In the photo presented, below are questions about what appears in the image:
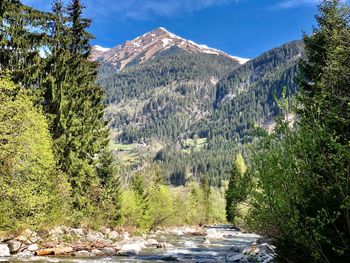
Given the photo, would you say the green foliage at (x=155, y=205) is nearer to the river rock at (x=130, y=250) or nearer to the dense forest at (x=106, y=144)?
the dense forest at (x=106, y=144)

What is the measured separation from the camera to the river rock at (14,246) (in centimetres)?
3212

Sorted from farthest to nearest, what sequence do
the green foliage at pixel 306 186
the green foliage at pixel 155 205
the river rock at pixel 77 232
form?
the green foliage at pixel 155 205
the river rock at pixel 77 232
the green foliage at pixel 306 186

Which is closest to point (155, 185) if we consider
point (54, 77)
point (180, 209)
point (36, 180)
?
point (180, 209)

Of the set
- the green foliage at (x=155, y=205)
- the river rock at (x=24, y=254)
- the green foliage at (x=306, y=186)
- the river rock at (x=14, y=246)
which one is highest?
the green foliage at (x=306, y=186)

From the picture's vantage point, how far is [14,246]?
32344 mm

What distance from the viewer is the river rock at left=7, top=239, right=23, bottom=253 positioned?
3212 centimetres

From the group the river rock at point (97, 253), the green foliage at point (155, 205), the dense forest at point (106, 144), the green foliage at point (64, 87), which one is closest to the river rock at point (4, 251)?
the dense forest at point (106, 144)

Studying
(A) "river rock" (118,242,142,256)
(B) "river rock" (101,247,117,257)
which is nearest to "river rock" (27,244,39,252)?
(B) "river rock" (101,247,117,257)


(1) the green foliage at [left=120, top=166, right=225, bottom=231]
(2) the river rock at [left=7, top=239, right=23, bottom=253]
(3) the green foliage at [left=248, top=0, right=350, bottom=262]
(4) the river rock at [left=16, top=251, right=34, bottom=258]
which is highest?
(3) the green foliage at [left=248, top=0, right=350, bottom=262]

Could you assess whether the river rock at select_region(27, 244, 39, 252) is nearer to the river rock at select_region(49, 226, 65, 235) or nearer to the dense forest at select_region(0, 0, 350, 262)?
the dense forest at select_region(0, 0, 350, 262)

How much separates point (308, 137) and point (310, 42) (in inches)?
808

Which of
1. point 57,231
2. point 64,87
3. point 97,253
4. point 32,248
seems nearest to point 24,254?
point 32,248

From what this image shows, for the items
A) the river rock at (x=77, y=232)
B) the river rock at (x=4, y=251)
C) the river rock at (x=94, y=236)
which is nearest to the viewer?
the river rock at (x=4, y=251)

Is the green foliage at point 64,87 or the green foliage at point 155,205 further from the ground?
the green foliage at point 64,87
